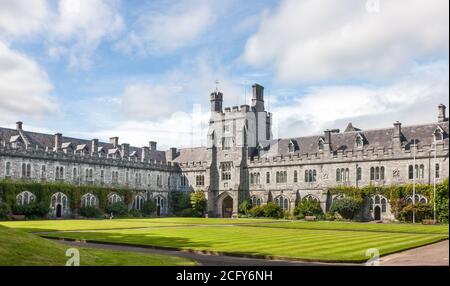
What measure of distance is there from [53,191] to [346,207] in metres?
29.1

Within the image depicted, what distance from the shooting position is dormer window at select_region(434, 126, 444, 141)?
4509 centimetres

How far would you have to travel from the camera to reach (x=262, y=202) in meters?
57.4

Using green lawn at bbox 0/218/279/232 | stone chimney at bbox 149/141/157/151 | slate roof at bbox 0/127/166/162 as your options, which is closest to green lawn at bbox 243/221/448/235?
green lawn at bbox 0/218/279/232

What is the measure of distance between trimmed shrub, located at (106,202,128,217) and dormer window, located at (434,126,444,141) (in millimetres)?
32764

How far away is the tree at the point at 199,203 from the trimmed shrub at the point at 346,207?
17.1m

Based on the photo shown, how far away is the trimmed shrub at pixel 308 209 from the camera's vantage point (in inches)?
2004

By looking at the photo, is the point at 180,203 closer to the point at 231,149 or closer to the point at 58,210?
the point at 231,149

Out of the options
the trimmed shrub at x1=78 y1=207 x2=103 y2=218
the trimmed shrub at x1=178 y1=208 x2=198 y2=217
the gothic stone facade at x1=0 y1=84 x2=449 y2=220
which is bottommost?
the trimmed shrub at x1=178 y1=208 x2=198 y2=217

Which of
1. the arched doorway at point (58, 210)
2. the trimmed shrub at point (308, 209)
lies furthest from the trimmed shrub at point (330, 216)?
the arched doorway at point (58, 210)

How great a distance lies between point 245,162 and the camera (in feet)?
197

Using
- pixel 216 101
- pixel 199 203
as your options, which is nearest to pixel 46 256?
pixel 199 203

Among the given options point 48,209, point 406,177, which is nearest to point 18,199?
point 48,209

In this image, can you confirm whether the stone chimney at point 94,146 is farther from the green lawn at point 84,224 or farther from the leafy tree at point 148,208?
the green lawn at point 84,224

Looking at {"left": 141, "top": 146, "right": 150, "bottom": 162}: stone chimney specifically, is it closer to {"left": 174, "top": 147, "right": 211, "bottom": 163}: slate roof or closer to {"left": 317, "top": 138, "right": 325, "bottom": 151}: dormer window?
{"left": 174, "top": 147, "right": 211, "bottom": 163}: slate roof
